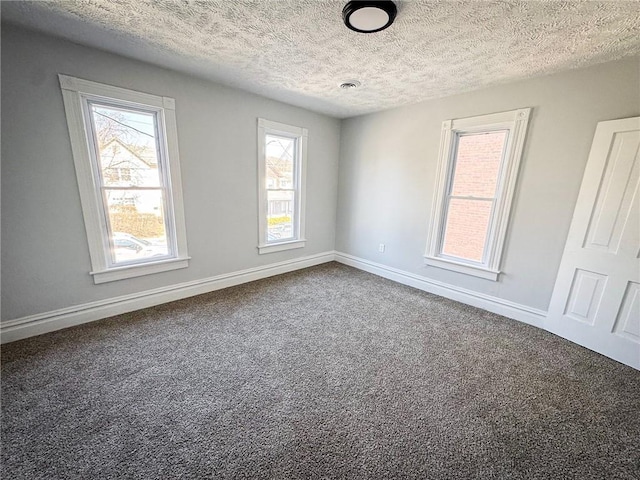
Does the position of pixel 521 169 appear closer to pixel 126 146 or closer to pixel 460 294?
pixel 460 294

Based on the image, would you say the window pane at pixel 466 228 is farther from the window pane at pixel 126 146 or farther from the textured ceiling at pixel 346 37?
the window pane at pixel 126 146

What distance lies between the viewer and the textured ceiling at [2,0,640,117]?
1580 mm

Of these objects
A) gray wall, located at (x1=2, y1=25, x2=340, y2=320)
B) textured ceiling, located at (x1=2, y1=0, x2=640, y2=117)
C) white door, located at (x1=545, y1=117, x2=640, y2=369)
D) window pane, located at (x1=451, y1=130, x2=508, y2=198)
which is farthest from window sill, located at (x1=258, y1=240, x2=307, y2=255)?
white door, located at (x1=545, y1=117, x2=640, y2=369)

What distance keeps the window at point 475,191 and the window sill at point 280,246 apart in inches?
75.4

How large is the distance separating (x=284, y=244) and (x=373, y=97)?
2319 mm

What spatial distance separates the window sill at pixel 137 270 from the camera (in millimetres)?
2484

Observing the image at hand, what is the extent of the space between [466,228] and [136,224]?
147 inches

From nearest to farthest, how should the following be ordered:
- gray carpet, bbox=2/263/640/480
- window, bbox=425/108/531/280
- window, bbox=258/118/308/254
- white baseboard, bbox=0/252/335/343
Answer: gray carpet, bbox=2/263/640/480, white baseboard, bbox=0/252/335/343, window, bbox=425/108/531/280, window, bbox=258/118/308/254

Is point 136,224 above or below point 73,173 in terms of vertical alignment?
below

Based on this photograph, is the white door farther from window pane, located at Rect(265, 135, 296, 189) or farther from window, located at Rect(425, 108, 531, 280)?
window pane, located at Rect(265, 135, 296, 189)

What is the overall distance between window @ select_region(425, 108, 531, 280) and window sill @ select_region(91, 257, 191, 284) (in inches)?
123

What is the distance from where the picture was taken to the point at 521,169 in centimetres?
262

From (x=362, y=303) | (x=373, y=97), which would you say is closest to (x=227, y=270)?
(x=362, y=303)

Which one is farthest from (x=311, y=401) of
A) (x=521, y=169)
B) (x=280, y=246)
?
(x=521, y=169)
